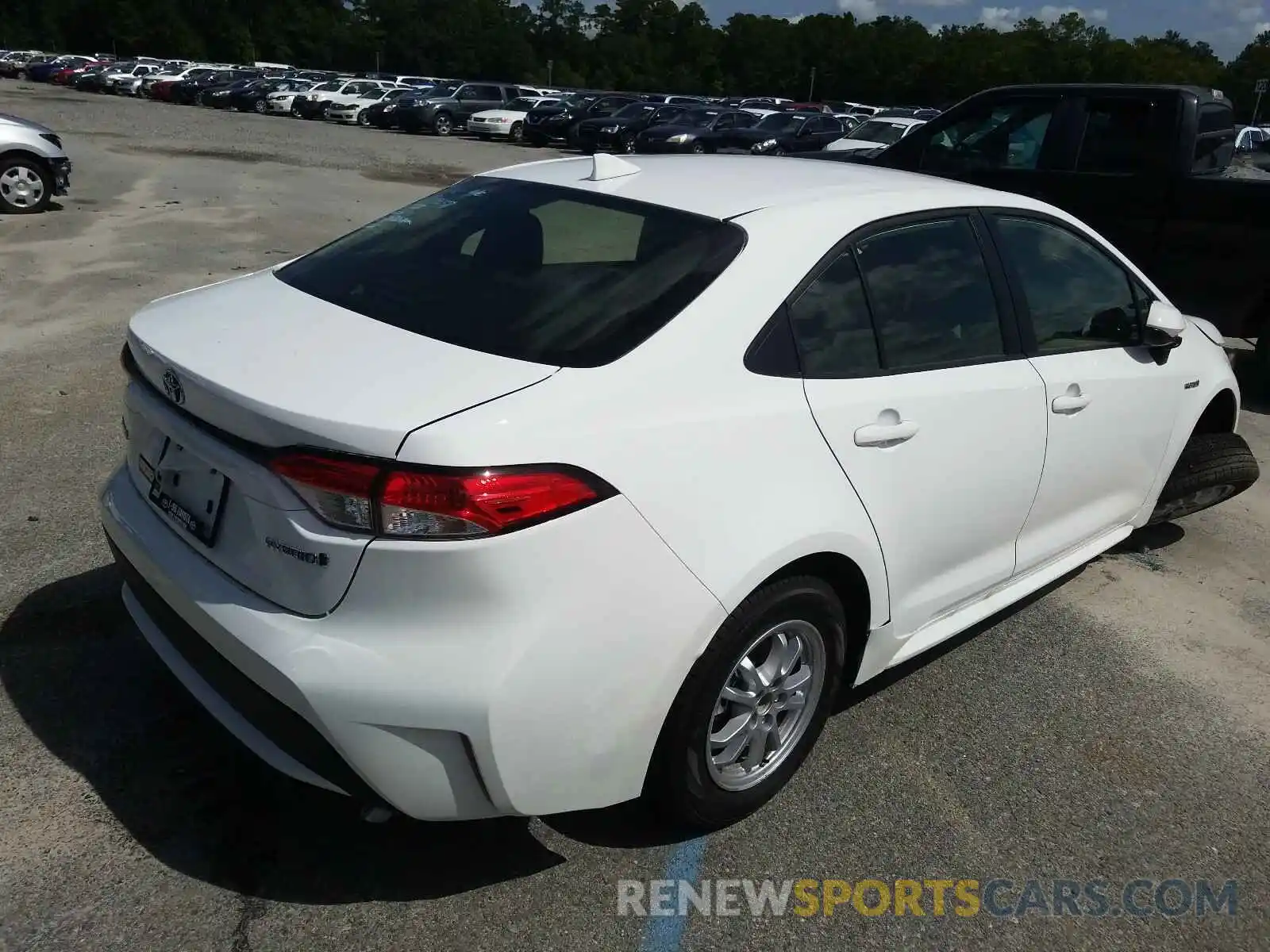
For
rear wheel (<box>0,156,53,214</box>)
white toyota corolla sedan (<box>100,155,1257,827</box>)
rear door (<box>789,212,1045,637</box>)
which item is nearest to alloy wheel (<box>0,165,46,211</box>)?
rear wheel (<box>0,156,53,214</box>)

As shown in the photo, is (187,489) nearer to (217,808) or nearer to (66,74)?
(217,808)

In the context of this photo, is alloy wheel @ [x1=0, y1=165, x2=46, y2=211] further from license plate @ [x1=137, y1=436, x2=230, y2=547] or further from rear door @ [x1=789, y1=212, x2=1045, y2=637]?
rear door @ [x1=789, y1=212, x2=1045, y2=637]

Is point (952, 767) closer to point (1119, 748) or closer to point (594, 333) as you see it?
point (1119, 748)

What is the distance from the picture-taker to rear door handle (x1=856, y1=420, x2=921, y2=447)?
8.98 feet

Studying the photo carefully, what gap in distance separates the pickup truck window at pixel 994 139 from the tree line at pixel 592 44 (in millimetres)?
77791

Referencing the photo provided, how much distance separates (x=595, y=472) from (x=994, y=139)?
7.33 metres

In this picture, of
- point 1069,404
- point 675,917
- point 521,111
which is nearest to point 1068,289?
point 1069,404

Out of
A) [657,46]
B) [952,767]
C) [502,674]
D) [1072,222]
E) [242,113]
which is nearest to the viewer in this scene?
[502,674]

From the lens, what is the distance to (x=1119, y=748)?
3334mm

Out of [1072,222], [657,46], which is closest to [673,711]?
[1072,222]

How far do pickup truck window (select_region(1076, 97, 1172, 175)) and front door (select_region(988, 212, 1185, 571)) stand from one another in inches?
164

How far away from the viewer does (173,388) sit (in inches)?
99.7

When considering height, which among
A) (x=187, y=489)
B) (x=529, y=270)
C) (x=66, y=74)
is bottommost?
(x=66, y=74)

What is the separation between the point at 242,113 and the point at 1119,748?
145 feet
